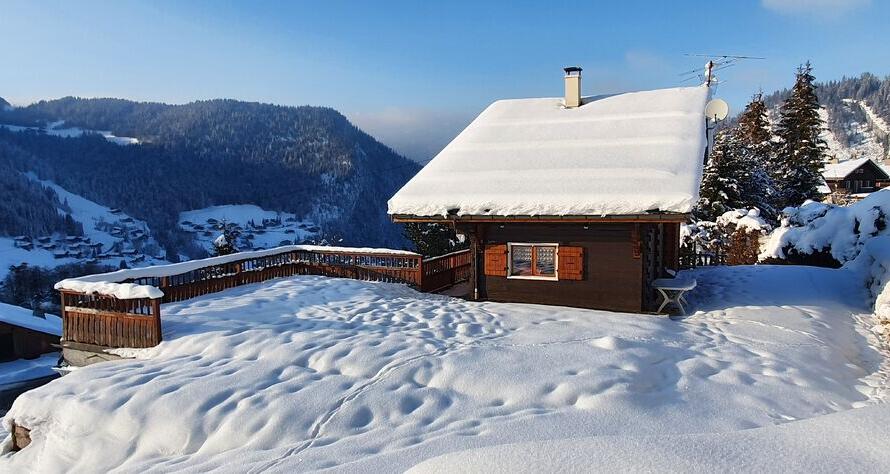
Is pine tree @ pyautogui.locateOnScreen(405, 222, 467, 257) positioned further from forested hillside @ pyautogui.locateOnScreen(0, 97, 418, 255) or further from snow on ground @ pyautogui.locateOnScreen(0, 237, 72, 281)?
forested hillside @ pyautogui.locateOnScreen(0, 97, 418, 255)

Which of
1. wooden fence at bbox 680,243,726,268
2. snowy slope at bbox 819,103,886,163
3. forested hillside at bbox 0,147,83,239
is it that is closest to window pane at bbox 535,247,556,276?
wooden fence at bbox 680,243,726,268

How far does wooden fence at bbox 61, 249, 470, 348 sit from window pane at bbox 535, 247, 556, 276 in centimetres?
351

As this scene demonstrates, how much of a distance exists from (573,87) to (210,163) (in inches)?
4985

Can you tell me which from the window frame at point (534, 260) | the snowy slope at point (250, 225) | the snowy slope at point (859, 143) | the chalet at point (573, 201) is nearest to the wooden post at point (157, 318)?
the chalet at point (573, 201)

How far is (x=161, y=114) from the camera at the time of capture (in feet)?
472

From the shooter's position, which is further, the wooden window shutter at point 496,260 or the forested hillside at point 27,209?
the forested hillside at point 27,209

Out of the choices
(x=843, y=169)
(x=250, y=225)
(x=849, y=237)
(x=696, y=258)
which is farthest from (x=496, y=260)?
(x=250, y=225)

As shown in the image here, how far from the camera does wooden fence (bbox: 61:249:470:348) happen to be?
920 cm

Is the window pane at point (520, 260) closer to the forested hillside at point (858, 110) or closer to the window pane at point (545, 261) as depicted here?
the window pane at point (545, 261)

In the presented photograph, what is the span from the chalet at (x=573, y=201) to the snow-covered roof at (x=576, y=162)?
3 cm

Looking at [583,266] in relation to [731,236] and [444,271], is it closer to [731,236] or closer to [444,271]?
[444,271]

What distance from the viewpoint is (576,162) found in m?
12.4

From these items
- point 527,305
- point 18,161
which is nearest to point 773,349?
Result: point 527,305

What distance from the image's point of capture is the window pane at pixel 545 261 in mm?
11969
